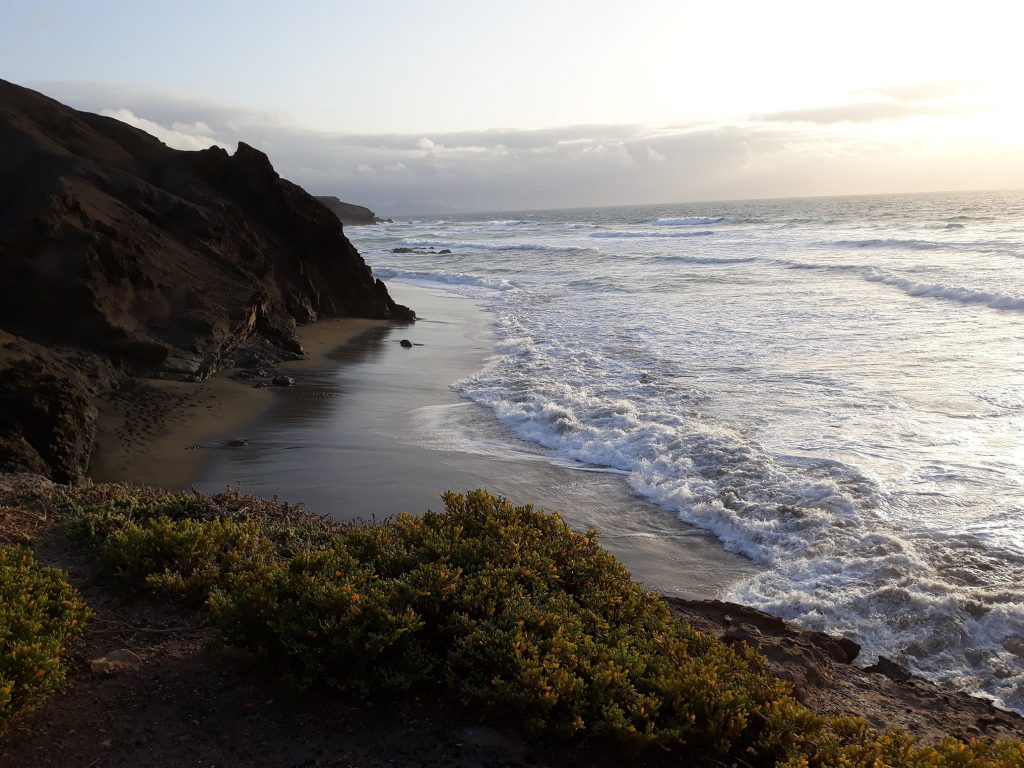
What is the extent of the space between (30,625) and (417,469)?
4983 mm

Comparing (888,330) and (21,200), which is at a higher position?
(21,200)

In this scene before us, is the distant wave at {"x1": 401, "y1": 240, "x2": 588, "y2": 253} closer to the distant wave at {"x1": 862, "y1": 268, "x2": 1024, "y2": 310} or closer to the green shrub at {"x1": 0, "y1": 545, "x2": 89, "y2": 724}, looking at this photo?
the distant wave at {"x1": 862, "y1": 268, "x2": 1024, "y2": 310}

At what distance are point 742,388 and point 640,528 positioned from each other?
541 cm

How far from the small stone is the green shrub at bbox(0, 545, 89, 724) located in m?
0.18

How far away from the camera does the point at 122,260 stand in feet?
37.2

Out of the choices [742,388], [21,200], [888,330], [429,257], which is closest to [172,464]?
[21,200]

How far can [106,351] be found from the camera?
10445mm

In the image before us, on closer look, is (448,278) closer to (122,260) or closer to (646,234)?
(122,260)

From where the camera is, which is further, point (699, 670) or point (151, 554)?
point (151, 554)

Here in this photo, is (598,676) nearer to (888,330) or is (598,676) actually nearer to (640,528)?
(640,528)

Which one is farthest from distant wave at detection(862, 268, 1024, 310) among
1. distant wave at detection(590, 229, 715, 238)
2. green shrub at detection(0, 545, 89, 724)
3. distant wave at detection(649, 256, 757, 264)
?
distant wave at detection(590, 229, 715, 238)

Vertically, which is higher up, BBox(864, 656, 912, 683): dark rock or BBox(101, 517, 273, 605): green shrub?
BBox(101, 517, 273, 605): green shrub

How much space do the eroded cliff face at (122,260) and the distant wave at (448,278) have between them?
1104cm

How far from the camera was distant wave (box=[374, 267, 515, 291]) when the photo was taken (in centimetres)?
2988
